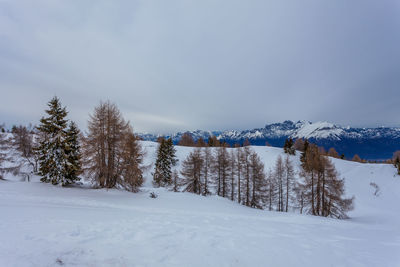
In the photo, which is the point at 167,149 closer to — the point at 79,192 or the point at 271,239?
the point at 79,192

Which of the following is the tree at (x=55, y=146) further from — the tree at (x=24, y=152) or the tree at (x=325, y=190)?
the tree at (x=325, y=190)

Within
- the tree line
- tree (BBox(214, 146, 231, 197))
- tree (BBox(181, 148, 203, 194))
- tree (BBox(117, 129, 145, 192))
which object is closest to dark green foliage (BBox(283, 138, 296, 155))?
the tree line

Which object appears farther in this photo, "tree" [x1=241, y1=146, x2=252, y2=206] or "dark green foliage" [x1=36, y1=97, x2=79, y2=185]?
"tree" [x1=241, y1=146, x2=252, y2=206]

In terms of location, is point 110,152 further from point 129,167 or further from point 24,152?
point 24,152

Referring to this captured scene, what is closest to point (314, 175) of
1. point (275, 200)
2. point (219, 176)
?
point (275, 200)

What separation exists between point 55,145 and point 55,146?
5.7 inches

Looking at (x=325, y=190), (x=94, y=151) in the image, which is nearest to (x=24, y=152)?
(x=94, y=151)

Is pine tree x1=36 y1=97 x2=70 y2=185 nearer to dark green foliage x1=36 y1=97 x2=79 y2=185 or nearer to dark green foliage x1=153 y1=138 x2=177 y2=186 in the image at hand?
dark green foliage x1=36 y1=97 x2=79 y2=185

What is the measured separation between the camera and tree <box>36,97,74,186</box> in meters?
17.2

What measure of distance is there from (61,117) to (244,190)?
95.1 ft

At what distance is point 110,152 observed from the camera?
18578 mm

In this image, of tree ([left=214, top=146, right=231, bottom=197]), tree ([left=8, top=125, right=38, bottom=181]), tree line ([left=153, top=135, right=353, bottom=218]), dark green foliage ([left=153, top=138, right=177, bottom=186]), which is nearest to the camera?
tree line ([left=153, top=135, right=353, bottom=218])

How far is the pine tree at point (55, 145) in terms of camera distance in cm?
1720

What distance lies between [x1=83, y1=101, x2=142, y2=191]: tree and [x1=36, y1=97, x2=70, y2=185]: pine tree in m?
2.42
